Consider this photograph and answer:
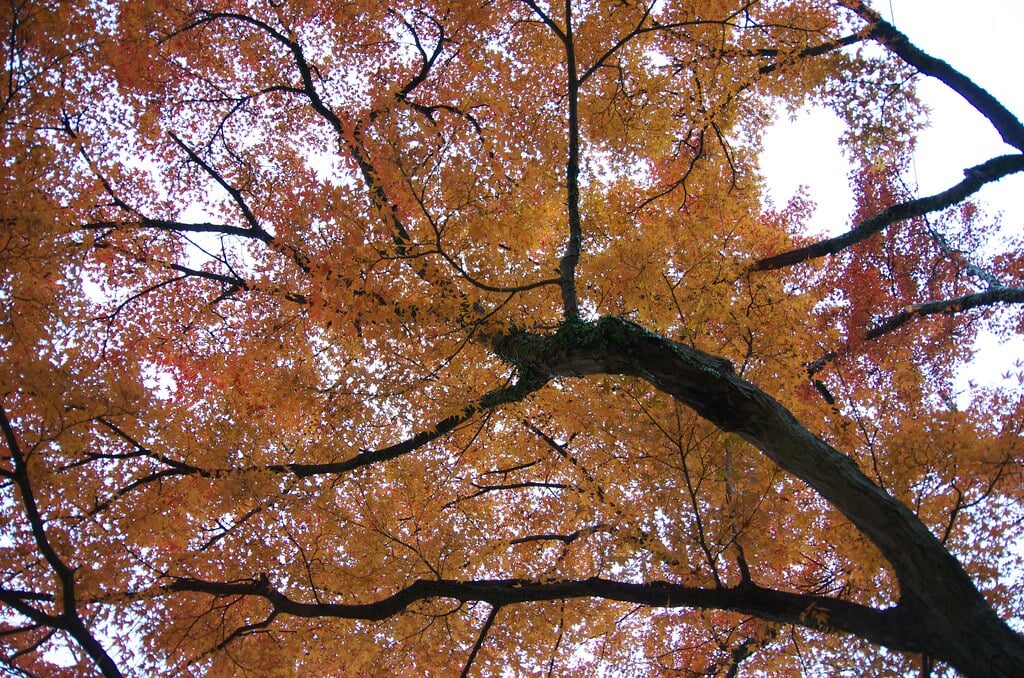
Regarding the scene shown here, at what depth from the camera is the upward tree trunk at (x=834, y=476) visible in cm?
348

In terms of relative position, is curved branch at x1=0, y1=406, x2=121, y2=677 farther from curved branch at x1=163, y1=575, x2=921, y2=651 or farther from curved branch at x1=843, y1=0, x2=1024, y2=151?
curved branch at x1=843, y1=0, x2=1024, y2=151

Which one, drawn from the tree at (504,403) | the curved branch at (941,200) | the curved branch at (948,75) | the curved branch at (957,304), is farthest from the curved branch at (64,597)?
the curved branch at (948,75)

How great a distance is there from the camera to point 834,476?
12.6ft

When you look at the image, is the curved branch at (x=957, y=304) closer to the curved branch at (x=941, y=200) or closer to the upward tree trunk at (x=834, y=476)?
the curved branch at (x=941, y=200)

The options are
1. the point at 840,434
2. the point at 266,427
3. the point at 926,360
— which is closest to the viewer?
the point at 840,434

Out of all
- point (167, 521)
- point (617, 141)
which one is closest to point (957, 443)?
point (617, 141)

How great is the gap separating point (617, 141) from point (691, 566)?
4.81 metres

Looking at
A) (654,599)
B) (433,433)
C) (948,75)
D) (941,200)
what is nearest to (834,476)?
(654,599)

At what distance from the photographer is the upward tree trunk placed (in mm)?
3477

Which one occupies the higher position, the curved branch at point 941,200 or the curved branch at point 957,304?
the curved branch at point 941,200

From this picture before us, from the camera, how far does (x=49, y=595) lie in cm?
436

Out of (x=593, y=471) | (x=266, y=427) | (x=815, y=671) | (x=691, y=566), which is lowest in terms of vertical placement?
(x=815, y=671)

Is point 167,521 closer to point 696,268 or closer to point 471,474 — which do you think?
point 471,474

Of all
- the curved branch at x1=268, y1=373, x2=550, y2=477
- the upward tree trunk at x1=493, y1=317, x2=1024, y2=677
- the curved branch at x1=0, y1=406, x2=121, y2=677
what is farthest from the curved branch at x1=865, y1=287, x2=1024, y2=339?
the curved branch at x1=0, y1=406, x2=121, y2=677
